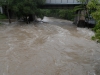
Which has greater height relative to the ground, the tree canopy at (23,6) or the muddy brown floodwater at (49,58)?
the tree canopy at (23,6)

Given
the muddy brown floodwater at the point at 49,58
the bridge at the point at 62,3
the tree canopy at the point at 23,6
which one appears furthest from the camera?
the bridge at the point at 62,3

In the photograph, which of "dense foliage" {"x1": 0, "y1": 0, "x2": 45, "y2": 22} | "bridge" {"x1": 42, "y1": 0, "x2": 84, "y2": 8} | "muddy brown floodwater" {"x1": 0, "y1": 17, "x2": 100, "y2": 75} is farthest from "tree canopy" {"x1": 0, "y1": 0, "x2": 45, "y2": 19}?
"muddy brown floodwater" {"x1": 0, "y1": 17, "x2": 100, "y2": 75}

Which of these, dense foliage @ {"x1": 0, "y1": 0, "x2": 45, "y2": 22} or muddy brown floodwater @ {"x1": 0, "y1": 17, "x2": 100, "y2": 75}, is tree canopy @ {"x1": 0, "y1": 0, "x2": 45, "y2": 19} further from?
muddy brown floodwater @ {"x1": 0, "y1": 17, "x2": 100, "y2": 75}

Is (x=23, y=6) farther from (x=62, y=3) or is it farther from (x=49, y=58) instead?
(x=49, y=58)

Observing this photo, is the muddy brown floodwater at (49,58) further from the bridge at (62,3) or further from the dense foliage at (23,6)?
the bridge at (62,3)

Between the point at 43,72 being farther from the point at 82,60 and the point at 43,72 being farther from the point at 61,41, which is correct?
the point at 61,41

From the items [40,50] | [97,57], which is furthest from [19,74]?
[97,57]

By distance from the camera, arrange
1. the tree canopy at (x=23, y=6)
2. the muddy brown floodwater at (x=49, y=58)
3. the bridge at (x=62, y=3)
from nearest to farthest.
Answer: the muddy brown floodwater at (x=49, y=58) → the tree canopy at (x=23, y=6) → the bridge at (x=62, y=3)

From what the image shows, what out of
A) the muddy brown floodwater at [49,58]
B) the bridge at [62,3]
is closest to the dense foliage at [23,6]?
the bridge at [62,3]

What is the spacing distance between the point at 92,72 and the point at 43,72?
3127 mm

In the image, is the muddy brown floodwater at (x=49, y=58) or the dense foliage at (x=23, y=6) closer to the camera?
the muddy brown floodwater at (x=49, y=58)

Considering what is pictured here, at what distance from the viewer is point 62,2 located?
26562 mm

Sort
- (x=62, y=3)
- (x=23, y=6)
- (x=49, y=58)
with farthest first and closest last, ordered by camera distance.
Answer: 1. (x=62, y=3)
2. (x=23, y=6)
3. (x=49, y=58)

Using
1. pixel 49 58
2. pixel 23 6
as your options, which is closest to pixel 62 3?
pixel 23 6
